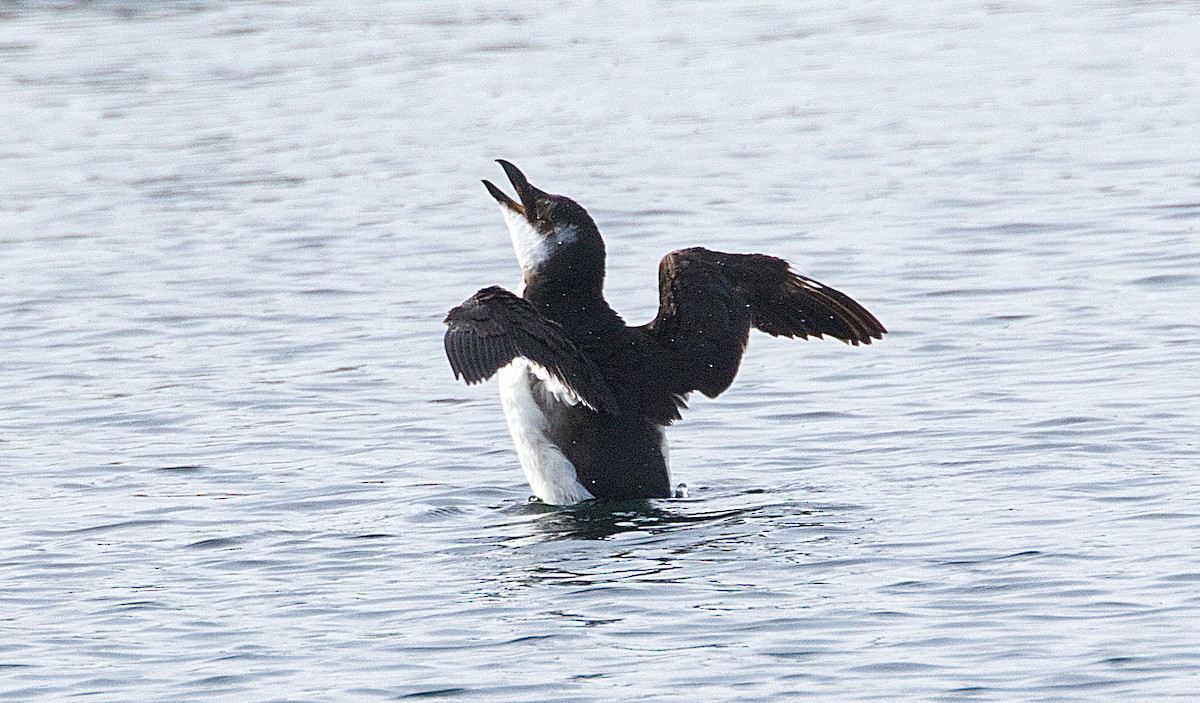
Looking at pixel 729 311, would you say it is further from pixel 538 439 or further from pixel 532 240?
pixel 538 439

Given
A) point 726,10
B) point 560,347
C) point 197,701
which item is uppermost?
point 726,10

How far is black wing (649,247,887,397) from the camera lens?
8.48 m

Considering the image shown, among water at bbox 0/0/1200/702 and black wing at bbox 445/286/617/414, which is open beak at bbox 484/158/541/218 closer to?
black wing at bbox 445/286/617/414

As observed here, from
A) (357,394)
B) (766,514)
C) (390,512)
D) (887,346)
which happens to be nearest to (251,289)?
(357,394)

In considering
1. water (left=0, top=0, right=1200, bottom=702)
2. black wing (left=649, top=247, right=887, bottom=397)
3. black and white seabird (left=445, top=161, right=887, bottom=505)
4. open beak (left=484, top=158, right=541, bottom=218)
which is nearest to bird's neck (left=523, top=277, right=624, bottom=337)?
black and white seabird (left=445, top=161, right=887, bottom=505)

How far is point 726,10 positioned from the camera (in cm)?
2530

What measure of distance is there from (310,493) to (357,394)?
1.96 meters

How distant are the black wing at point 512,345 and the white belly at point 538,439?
0.28 meters

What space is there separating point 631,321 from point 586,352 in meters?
3.67

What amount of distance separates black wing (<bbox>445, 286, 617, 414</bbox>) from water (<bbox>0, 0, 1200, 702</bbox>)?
1.87 ft

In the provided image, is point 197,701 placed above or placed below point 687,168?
below

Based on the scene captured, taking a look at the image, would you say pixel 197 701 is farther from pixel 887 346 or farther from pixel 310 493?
pixel 887 346

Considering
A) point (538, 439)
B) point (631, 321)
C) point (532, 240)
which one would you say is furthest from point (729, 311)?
point (631, 321)

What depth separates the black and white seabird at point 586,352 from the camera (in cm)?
798
